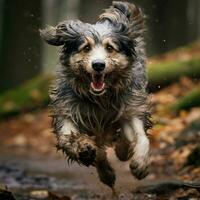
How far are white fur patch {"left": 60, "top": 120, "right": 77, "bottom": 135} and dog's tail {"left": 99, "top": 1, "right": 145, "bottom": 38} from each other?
1.05m

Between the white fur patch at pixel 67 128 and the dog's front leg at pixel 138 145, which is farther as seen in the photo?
the white fur patch at pixel 67 128

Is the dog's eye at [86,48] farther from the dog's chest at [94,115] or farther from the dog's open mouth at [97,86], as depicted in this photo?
the dog's chest at [94,115]

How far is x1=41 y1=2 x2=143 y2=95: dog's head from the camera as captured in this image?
286 inches

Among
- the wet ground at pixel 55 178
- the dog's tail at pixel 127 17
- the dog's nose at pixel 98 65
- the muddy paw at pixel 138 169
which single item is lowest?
the wet ground at pixel 55 178

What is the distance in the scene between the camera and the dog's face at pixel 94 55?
23.7 feet

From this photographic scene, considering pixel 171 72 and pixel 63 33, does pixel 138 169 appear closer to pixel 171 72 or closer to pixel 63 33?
pixel 63 33

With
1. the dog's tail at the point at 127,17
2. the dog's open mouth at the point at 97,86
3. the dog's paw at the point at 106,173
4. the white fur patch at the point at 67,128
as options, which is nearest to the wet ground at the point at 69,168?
the dog's paw at the point at 106,173

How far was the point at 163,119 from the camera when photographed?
13.9m

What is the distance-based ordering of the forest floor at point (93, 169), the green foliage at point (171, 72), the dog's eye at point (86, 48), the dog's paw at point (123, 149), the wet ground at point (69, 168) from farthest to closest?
the green foliage at point (171, 72) < the wet ground at point (69, 168) < the forest floor at point (93, 169) < the dog's paw at point (123, 149) < the dog's eye at point (86, 48)

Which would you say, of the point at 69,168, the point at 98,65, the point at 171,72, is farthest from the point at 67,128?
the point at 171,72

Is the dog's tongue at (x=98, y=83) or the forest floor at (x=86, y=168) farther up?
the dog's tongue at (x=98, y=83)

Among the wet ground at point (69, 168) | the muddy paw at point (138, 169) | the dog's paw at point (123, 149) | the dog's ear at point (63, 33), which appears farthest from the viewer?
the wet ground at point (69, 168)

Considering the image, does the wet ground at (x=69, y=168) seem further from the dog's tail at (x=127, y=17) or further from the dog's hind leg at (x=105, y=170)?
the dog's tail at (x=127, y=17)

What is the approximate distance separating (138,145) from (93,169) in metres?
4.36
